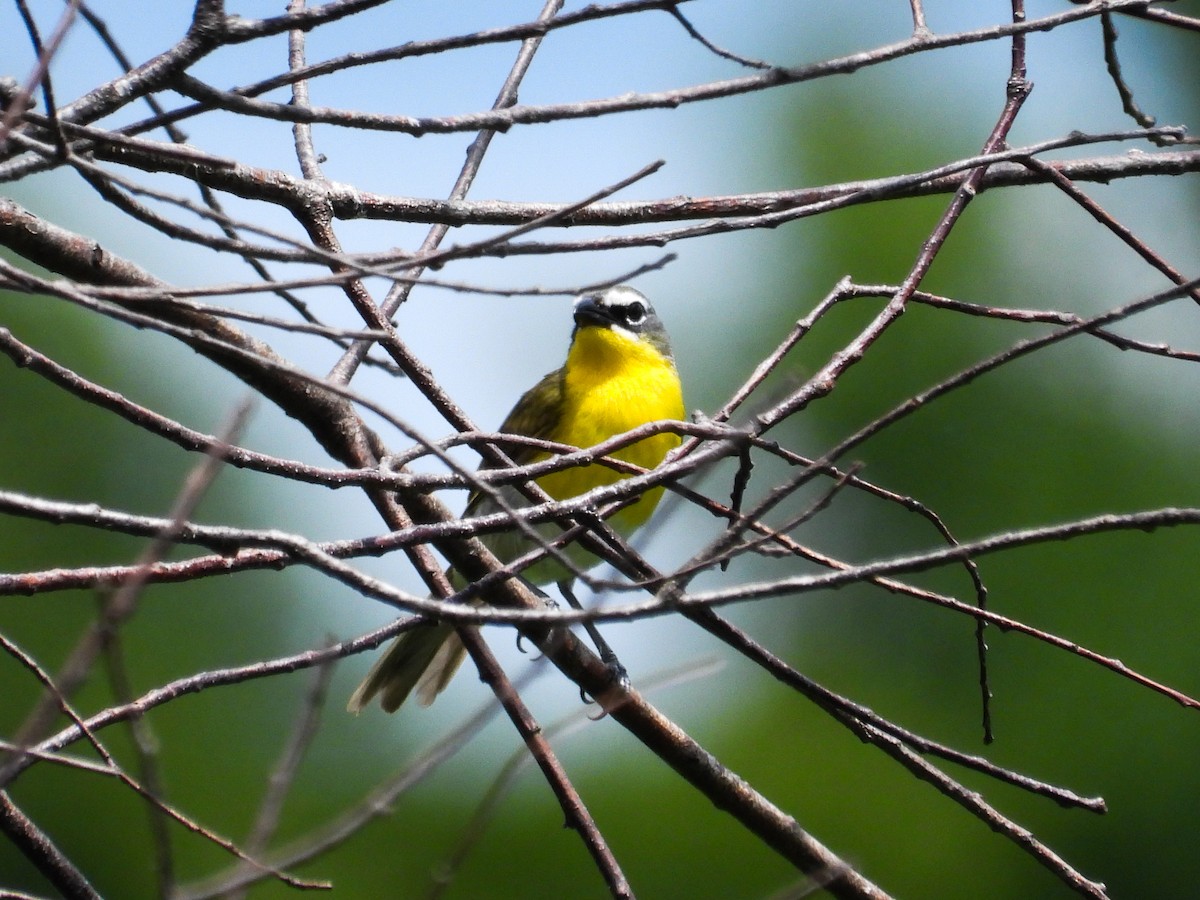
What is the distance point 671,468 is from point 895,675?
16832mm

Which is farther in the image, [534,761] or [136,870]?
[136,870]

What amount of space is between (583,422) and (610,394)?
0.58ft

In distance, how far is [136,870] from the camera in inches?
554

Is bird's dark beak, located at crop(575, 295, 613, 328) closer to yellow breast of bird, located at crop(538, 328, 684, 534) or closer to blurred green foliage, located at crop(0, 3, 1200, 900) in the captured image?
yellow breast of bird, located at crop(538, 328, 684, 534)

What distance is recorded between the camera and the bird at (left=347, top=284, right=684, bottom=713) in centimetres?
553

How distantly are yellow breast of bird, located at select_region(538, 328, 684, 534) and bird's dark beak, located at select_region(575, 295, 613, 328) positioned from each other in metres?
0.04

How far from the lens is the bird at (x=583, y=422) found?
5.53 metres

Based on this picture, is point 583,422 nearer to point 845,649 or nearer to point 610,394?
point 610,394

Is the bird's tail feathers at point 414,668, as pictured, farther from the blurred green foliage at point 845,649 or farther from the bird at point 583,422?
the blurred green foliage at point 845,649

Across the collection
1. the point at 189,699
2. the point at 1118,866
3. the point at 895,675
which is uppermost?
the point at 189,699

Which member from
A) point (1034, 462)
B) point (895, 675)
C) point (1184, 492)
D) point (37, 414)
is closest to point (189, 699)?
point (37, 414)

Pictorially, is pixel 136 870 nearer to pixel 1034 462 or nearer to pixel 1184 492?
pixel 1034 462

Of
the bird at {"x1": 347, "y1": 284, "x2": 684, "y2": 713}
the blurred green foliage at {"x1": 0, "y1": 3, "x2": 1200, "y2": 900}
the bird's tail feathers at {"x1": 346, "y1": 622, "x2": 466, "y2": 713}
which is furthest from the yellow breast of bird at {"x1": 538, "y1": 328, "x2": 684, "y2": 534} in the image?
the blurred green foliage at {"x1": 0, "y1": 3, "x2": 1200, "y2": 900}

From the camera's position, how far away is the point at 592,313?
623 centimetres
